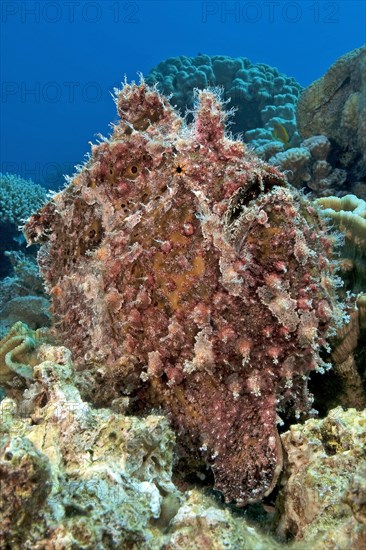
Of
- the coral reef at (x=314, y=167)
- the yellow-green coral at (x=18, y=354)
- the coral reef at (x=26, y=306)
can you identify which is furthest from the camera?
the coral reef at (x=314, y=167)

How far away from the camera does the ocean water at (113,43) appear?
11856cm

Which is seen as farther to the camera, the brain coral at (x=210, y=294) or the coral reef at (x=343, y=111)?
the coral reef at (x=343, y=111)

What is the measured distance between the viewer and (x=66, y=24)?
440 ft

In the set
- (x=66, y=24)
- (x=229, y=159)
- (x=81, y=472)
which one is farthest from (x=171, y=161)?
(x=66, y=24)

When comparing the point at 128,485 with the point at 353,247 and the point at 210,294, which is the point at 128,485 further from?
the point at 353,247

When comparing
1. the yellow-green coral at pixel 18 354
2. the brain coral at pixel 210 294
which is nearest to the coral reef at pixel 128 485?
the brain coral at pixel 210 294

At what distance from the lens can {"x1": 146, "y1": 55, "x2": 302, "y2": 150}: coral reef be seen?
15172 mm

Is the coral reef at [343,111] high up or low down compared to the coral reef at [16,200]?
down

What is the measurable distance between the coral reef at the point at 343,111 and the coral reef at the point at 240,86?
17.3ft

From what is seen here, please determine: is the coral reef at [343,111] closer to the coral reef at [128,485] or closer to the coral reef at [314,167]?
the coral reef at [314,167]

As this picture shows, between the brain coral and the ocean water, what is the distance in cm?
11622

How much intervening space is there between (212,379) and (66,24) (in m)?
157

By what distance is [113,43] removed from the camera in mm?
136250

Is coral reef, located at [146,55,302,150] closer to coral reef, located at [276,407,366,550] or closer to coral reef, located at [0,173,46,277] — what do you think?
coral reef, located at [0,173,46,277]
